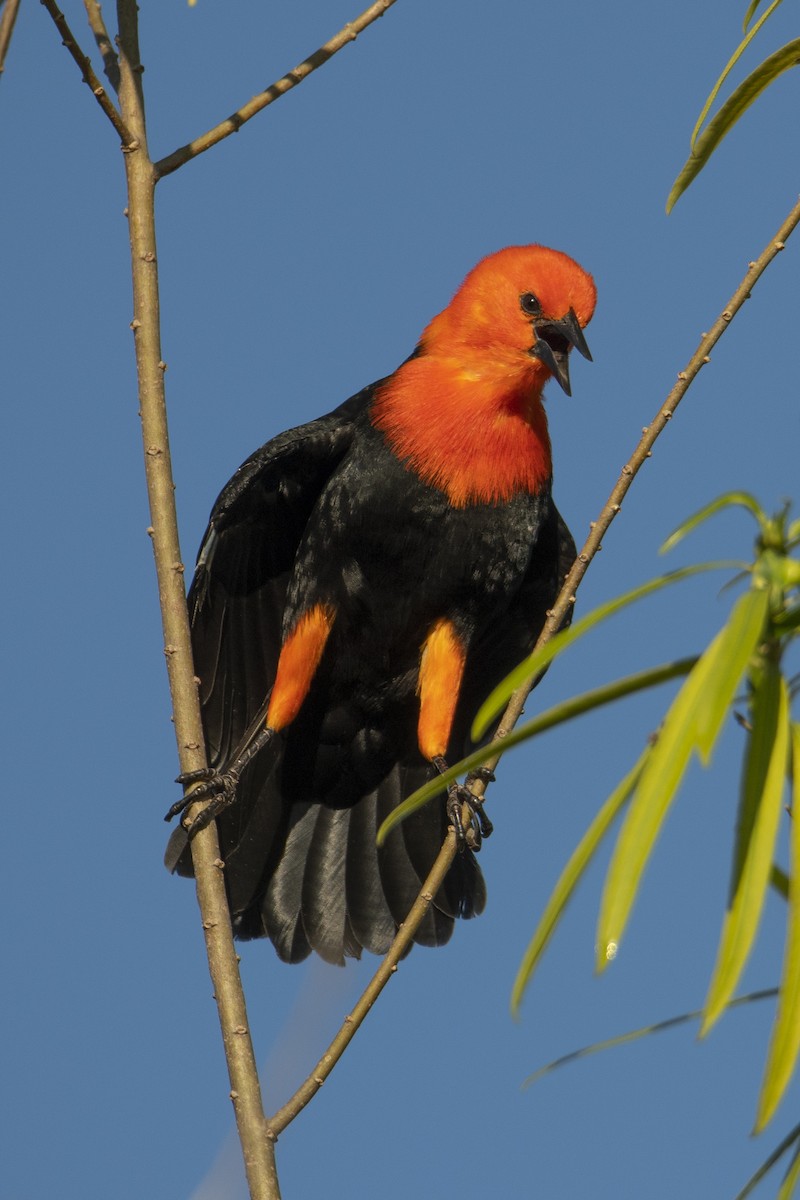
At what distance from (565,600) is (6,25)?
5.64ft

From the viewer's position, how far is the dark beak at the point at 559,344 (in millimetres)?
4523

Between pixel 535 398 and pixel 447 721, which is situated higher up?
pixel 535 398

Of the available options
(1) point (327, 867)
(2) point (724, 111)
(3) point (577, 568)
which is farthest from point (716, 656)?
(1) point (327, 867)

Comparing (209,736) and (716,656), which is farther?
(209,736)

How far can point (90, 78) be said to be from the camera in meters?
3.04

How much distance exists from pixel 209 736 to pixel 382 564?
2.58ft

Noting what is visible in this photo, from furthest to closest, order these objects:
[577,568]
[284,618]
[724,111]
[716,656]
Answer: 1. [284,618]
2. [577,568]
3. [724,111]
4. [716,656]

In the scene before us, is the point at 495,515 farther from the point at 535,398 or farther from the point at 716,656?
the point at 716,656

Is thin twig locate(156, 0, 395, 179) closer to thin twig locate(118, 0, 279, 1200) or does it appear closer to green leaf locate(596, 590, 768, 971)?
thin twig locate(118, 0, 279, 1200)

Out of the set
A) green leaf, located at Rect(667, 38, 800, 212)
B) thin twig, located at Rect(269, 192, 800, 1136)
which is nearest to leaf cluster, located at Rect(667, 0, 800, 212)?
green leaf, located at Rect(667, 38, 800, 212)

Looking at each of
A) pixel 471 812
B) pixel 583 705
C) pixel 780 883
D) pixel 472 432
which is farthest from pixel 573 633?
pixel 472 432

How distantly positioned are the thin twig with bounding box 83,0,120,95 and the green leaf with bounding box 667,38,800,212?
1574 millimetres

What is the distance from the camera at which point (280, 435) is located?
4.69m

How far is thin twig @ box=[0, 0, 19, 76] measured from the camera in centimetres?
221
